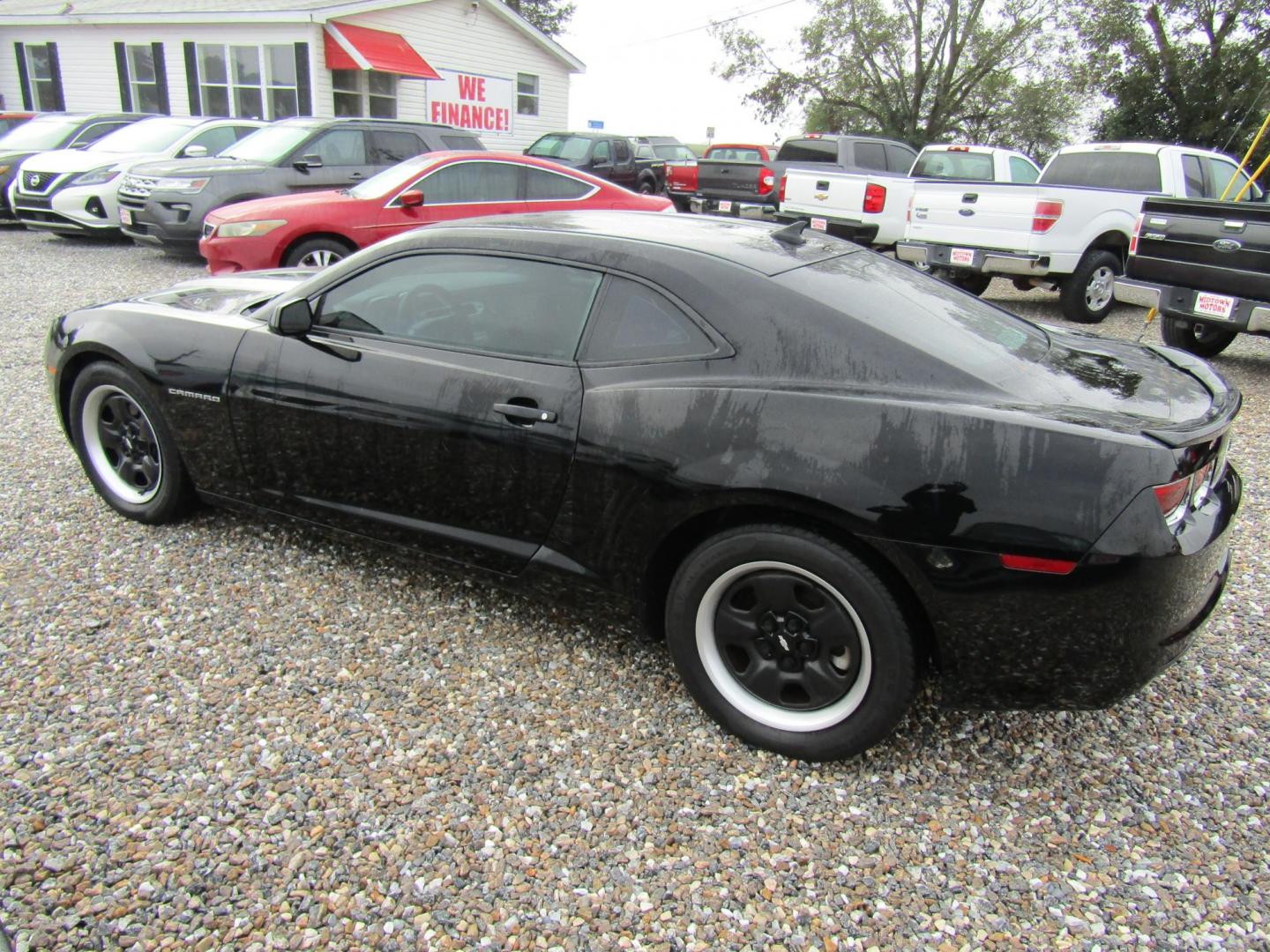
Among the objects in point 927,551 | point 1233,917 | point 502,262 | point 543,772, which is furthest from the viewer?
point 502,262

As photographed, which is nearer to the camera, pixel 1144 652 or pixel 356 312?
pixel 1144 652

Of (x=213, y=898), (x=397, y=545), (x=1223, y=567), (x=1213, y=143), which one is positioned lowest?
(x=213, y=898)

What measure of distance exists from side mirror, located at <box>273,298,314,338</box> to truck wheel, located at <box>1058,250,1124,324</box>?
804cm

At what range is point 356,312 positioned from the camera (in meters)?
3.31

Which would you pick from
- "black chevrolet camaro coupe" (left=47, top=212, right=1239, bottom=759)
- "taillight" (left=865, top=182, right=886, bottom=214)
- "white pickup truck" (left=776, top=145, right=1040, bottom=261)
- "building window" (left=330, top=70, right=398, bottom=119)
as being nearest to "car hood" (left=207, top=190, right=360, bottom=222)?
"white pickup truck" (left=776, top=145, right=1040, bottom=261)

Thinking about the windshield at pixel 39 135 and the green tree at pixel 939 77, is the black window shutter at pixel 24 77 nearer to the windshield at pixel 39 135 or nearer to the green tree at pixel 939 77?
the windshield at pixel 39 135

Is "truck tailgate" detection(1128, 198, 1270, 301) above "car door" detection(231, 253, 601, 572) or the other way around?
above

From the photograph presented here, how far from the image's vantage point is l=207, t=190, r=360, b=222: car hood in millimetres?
8125

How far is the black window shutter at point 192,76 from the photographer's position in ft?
68.9

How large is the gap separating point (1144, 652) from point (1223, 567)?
0.54m

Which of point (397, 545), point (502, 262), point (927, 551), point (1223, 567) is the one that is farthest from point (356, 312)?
point (1223, 567)

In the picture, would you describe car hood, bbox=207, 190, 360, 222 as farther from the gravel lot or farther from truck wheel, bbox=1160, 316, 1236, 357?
truck wheel, bbox=1160, 316, 1236, 357

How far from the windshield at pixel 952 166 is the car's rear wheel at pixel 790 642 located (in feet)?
33.0

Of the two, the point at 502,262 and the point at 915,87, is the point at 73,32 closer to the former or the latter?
the point at 915,87
